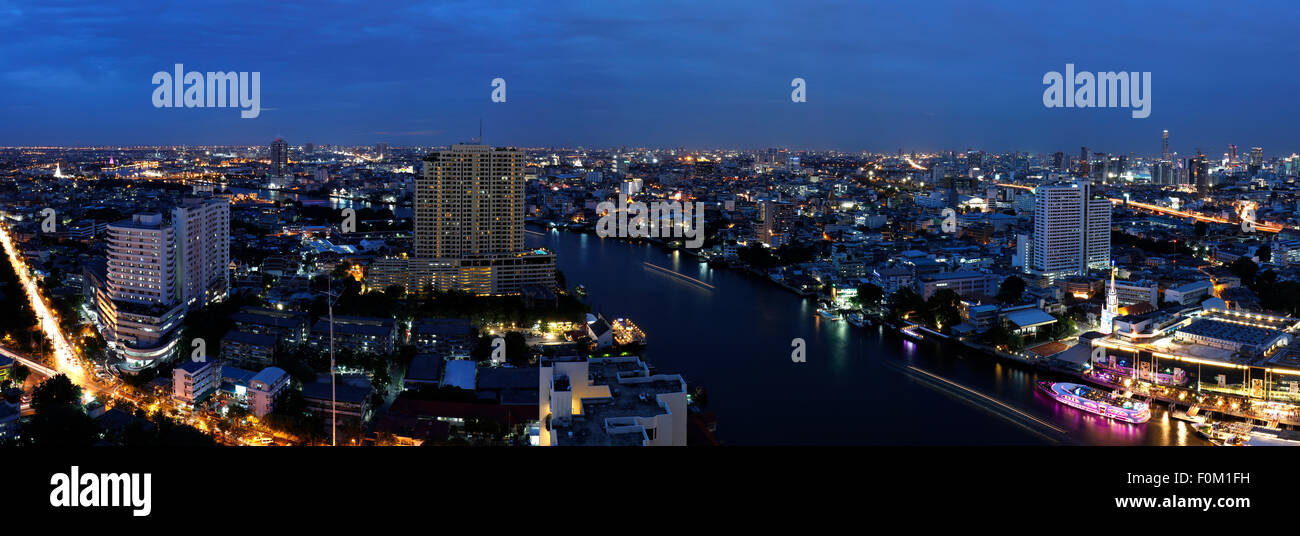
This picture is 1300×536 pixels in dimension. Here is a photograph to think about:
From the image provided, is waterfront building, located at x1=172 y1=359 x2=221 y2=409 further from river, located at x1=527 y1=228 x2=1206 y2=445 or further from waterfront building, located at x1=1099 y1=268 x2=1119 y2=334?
waterfront building, located at x1=1099 y1=268 x2=1119 y2=334

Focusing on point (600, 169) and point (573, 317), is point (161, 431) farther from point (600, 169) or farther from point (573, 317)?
point (600, 169)

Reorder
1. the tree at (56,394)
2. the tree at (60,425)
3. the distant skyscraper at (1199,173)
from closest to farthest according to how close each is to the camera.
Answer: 1. the tree at (60,425)
2. the tree at (56,394)
3. the distant skyscraper at (1199,173)

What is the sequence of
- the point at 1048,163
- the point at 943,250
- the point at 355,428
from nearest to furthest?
the point at 355,428
the point at 943,250
the point at 1048,163

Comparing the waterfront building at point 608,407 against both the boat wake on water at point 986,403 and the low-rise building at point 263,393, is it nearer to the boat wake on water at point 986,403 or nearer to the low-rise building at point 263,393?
the low-rise building at point 263,393

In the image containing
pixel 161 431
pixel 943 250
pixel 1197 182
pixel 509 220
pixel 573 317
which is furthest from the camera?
pixel 1197 182

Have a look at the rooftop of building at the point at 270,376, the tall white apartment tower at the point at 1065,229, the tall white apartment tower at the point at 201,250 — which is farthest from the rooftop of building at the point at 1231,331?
the tall white apartment tower at the point at 201,250

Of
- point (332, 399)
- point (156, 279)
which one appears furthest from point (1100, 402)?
point (156, 279)
